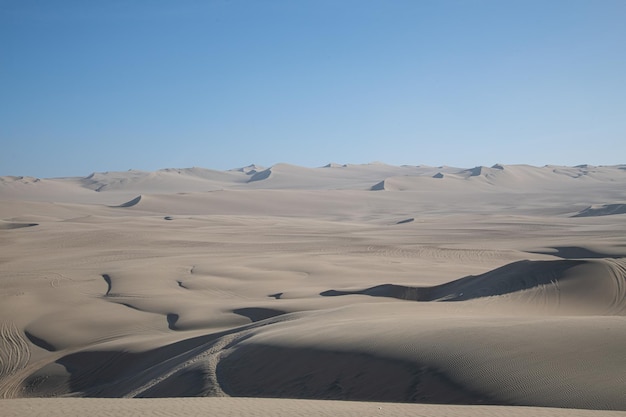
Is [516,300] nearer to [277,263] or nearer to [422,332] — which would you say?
[422,332]

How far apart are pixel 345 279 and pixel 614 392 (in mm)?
14005

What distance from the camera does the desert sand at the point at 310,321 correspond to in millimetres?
7035

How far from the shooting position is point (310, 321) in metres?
11.8

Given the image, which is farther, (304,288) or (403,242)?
(403,242)

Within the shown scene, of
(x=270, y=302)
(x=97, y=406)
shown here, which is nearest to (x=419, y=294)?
(x=270, y=302)

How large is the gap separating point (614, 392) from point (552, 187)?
10667 cm

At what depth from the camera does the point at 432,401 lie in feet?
22.9

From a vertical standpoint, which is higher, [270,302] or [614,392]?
[614,392]

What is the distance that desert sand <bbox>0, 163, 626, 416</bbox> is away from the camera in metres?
7.04

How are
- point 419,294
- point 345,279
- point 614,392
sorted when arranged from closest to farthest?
1. point 614,392
2. point 419,294
3. point 345,279

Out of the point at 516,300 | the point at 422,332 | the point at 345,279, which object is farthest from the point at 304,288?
the point at 422,332

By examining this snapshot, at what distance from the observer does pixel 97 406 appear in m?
7.00

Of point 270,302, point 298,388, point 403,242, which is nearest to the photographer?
point 298,388

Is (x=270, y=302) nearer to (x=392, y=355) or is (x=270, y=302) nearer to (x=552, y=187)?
(x=392, y=355)
